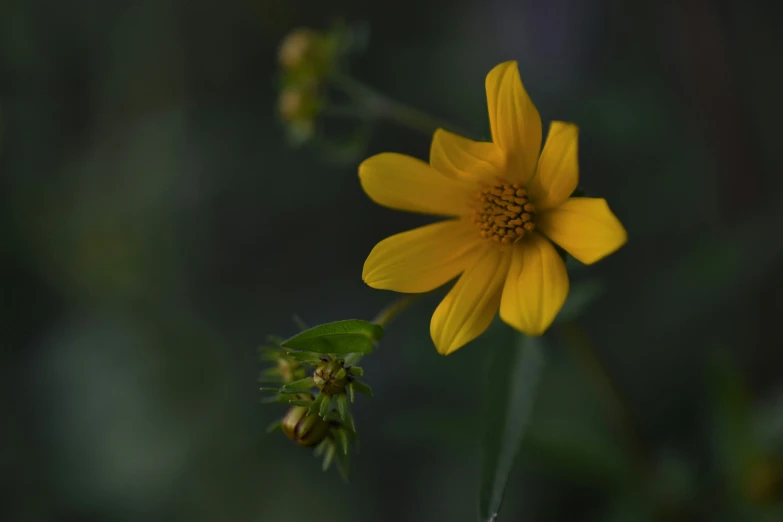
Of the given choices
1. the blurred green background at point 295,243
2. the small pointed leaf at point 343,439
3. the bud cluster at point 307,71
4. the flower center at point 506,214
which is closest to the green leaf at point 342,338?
the small pointed leaf at point 343,439

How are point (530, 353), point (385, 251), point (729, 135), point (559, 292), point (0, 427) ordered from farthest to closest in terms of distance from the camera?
point (0, 427), point (729, 135), point (530, 353), point (385, 251), point (559, 292)

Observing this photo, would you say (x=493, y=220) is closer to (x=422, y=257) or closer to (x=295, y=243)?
(x=422, y=257)

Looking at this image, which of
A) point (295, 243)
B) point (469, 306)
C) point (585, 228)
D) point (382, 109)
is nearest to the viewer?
point (585, 228)

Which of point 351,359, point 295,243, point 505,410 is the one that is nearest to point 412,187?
point 351,359

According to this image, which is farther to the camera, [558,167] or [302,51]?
[302,51]

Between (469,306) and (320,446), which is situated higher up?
(469,306)

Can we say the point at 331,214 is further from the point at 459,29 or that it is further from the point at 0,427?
the point at 0,427

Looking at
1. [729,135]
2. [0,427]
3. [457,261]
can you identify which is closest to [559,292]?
[457,261]
